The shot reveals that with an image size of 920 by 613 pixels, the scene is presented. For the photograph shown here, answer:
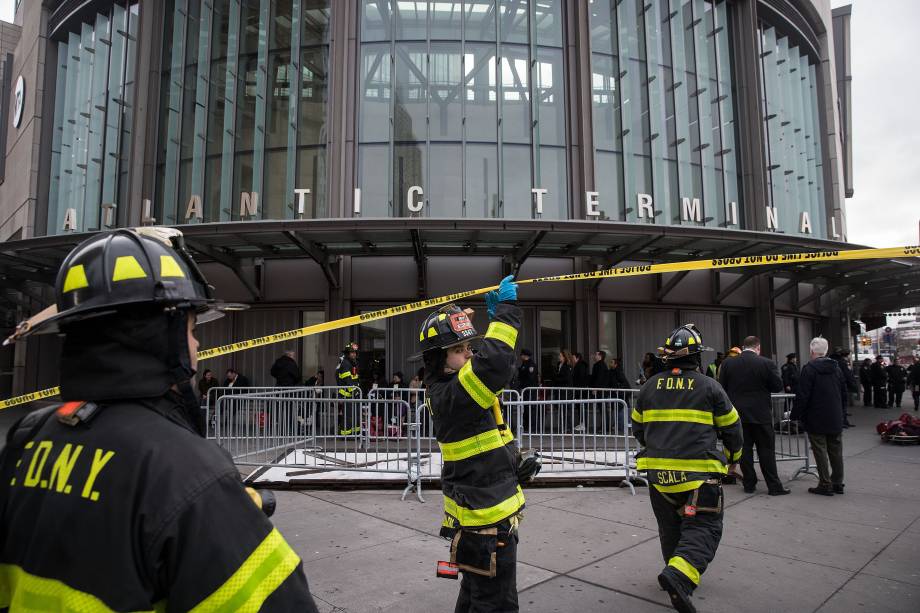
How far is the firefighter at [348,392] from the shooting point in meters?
8.50

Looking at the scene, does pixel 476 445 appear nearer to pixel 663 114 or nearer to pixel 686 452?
pixel 686 452

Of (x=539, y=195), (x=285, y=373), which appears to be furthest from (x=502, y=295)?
(x=539, y=195)

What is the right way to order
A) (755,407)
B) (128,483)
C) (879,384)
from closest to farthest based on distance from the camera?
(128,483)
(755,407)
(879,384)

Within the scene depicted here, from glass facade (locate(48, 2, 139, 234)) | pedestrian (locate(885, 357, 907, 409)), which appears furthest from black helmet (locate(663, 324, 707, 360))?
pedestrian (locate(885, 357, 907, 409))

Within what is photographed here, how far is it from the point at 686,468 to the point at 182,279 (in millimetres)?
3860

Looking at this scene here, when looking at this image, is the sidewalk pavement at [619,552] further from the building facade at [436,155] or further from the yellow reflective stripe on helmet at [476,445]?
the building facade at [436,155]

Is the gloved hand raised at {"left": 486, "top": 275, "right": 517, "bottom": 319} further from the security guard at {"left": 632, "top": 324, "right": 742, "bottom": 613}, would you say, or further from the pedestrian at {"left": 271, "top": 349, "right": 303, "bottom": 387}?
the pedestrian at {"left": 271, "top": 349, "right": 303, "bottom": 387}

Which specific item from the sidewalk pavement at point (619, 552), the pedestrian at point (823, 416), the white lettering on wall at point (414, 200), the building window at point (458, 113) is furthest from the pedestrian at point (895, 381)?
the white lettering on wall at point (414, 200)

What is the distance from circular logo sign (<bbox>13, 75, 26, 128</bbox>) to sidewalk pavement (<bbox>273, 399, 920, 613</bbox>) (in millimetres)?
22765

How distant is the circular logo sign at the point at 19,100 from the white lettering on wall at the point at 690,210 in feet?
77.6

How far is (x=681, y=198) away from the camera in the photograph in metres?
17.0

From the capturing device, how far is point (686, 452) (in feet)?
14.4

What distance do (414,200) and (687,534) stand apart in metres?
12.5

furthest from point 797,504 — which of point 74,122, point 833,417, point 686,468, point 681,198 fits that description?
point 74,122
